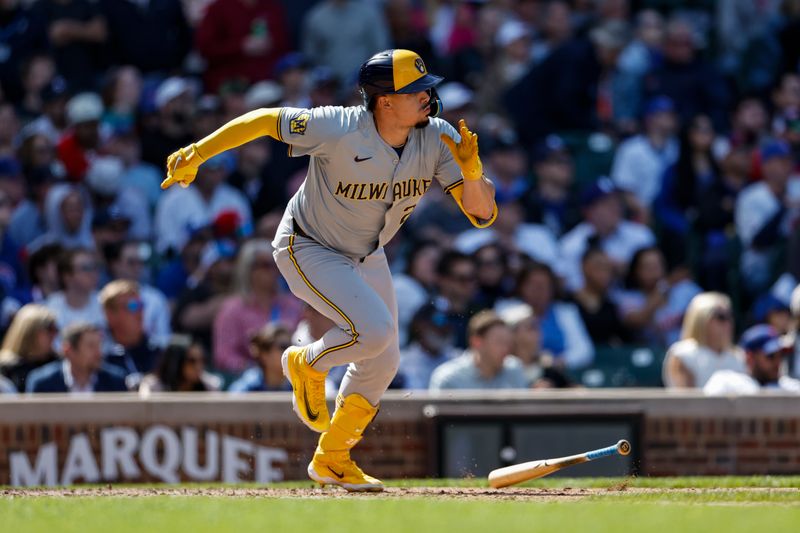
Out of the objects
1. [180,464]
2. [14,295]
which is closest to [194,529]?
[180,464]

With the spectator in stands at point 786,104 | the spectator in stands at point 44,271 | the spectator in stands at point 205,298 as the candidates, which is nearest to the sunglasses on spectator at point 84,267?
the spectator in stands at point 44,271

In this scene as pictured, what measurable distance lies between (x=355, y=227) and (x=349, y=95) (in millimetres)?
7405

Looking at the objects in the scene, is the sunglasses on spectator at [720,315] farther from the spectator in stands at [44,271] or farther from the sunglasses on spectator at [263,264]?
the spectator in stands at [44,271]

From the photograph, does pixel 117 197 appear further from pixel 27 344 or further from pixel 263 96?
pixel 27 344

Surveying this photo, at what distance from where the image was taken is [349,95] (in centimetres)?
1455

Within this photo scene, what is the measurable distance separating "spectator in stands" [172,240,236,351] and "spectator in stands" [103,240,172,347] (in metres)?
0.14

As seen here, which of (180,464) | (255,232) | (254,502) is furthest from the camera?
(255,232)

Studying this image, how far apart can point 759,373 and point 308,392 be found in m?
4.21

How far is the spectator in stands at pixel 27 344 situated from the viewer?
33.1 ft

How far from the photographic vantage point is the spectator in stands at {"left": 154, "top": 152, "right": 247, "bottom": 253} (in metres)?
13.0

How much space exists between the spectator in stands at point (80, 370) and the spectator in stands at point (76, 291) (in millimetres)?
1216

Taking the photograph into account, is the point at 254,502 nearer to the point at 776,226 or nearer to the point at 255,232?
the point at 255,232

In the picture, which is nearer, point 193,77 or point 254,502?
point 254,502

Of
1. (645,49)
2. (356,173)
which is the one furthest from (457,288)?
(645,49)
